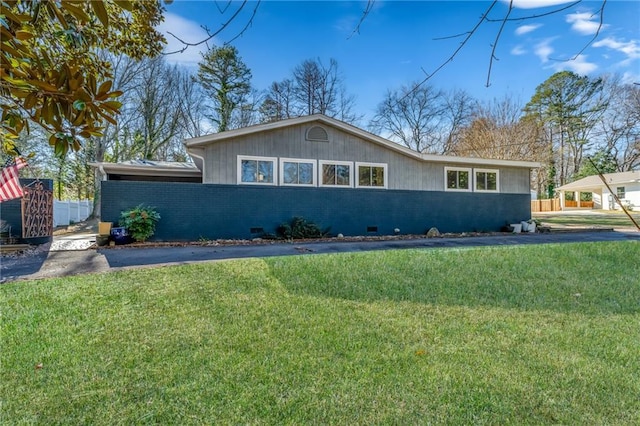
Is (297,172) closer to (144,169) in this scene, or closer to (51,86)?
(144,169)

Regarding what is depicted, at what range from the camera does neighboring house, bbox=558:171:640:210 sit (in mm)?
29781

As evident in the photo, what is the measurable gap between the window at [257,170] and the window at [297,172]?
→ 1.07 feet

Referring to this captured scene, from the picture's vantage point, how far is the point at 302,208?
38.5 ft

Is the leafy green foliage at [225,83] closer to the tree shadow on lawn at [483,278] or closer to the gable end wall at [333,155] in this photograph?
the gable end wall at [333,155]

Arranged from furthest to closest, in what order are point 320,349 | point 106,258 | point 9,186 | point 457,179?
point 457,179, point 9,186, point 106,258, point 320,349

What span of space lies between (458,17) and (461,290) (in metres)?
3.36

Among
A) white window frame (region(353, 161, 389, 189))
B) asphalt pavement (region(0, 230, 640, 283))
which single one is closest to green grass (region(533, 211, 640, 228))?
white window frame (region(353, 161, 389, 189))

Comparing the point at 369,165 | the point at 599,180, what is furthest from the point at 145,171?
the point at 599,180

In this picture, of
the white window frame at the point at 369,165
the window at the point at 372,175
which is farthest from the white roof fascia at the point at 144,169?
the window at the point at 372,175

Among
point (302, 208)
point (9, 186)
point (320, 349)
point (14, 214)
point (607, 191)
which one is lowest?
point (320, 349)

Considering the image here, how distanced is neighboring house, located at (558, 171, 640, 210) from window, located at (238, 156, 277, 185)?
30.6m

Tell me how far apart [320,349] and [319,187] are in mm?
9399

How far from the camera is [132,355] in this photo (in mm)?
2662

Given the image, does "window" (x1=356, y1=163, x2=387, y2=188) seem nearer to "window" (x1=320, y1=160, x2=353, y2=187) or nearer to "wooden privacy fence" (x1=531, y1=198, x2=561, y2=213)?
"window" (x1=320, y1=160, x2=353, y2=187)
